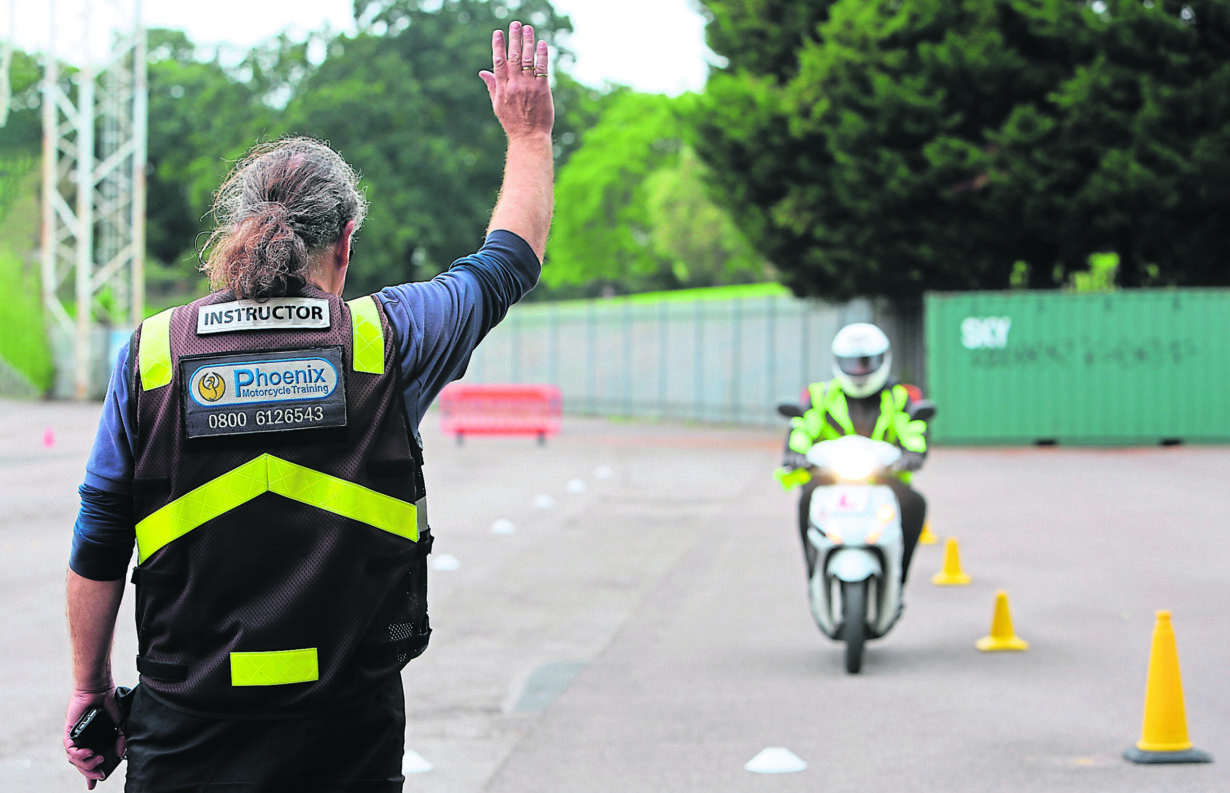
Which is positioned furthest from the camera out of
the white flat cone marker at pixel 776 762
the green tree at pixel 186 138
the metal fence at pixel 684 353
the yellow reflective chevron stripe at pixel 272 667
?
the green tree at pixel 186 138

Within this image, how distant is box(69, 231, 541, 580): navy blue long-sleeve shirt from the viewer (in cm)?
280

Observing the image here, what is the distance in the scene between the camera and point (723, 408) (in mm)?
32812

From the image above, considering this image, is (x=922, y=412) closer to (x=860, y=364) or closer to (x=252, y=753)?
(x=860, y=364)

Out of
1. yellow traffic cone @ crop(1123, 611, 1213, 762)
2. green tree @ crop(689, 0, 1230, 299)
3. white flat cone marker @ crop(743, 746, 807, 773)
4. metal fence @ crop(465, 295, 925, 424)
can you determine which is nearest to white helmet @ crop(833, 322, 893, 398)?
yellow traffic cone @ crop(1123, 611, 1213, 762)

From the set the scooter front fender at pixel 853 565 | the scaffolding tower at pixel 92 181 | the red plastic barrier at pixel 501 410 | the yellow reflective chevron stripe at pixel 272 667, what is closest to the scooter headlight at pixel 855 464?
the scooter front fender at pixel 853 565

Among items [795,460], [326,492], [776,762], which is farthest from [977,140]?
[326,492]

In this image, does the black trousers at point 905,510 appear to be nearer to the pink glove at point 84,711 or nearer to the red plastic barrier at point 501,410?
the pink glove at point 84,711

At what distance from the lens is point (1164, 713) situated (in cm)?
600

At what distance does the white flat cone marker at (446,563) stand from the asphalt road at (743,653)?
0.05 metres

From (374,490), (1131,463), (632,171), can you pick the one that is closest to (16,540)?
(374,490)

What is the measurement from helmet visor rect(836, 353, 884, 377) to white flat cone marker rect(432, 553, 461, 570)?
4291 mm

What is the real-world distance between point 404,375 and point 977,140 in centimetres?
2303

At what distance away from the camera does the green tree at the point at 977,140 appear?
74.5 ft

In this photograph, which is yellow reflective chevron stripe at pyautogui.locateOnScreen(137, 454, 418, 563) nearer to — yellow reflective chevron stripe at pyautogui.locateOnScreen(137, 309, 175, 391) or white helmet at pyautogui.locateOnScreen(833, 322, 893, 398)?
yellow reflective chevron stripe at pyautogui.locateOnScreen(137, 309, 175, 391)
